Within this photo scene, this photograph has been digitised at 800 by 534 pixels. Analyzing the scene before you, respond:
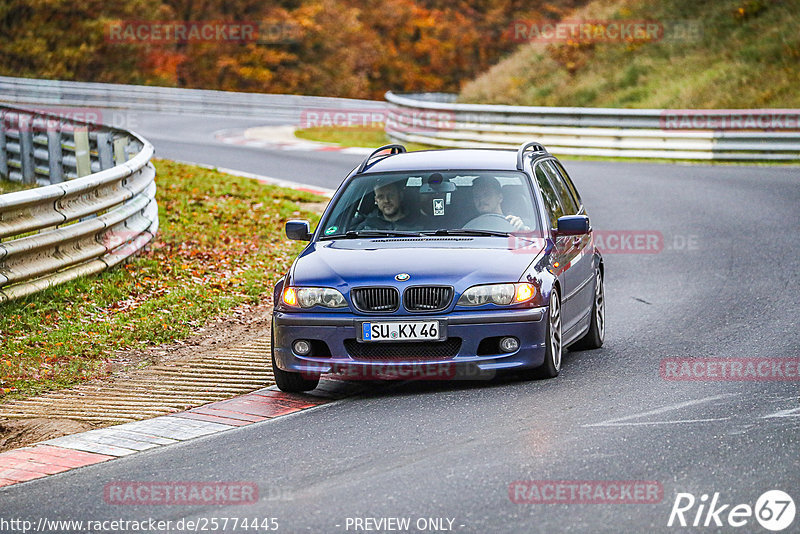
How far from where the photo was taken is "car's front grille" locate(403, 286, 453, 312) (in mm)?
8125

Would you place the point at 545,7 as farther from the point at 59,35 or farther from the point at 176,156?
the point at 176,156

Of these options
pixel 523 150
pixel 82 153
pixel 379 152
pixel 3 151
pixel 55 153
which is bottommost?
pixel 3 151

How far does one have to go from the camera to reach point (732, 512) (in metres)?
5.41

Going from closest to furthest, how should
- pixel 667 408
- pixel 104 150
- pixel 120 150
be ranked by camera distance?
1. pixel 667 408
2. pixel 120 150
3. pixel 104 150

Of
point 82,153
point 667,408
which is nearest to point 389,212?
point 667,408

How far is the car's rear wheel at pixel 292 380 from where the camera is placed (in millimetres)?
8516

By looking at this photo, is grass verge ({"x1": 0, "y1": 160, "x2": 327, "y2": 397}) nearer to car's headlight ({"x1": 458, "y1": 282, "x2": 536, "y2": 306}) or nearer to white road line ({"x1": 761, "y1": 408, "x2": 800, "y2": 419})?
car's headlight ({"x1": 458, "y1": 282, "x2": 536, "y2": 306})

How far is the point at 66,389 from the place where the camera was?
8.94 metres

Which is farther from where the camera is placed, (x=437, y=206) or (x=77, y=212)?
(x=77, y=212)

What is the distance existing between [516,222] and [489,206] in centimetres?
26

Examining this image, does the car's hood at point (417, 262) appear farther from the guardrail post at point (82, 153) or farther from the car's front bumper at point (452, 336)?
the guardrail post at point (82, 153)

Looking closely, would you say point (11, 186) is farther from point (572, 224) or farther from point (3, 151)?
point (572, 224)

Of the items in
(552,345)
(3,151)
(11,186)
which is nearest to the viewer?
(552,345)

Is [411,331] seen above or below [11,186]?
above
